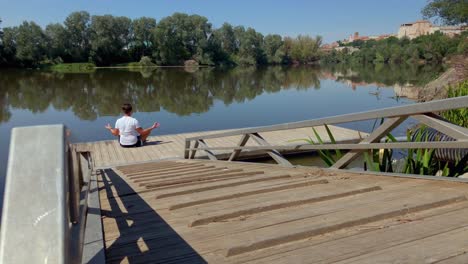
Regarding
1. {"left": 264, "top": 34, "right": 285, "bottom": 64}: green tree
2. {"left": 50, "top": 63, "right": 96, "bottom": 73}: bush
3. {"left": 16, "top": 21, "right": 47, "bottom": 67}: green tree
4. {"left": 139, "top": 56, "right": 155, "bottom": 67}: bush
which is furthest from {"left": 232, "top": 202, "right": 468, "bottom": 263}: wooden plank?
{"left": 264, "top": 34, "right": 285, "bottom": 64}: green tree

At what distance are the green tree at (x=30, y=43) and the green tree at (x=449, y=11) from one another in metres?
46.1

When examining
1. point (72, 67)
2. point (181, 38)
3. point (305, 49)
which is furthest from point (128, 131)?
point (305, 49)

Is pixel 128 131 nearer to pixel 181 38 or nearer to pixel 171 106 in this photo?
pixel 171 106

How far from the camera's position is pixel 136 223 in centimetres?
211

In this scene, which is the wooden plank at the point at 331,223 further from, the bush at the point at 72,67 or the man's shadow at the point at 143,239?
the bush at the point at 72,67

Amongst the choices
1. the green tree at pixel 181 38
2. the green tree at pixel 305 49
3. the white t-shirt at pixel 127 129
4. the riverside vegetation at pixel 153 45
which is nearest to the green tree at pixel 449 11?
the riverside vegetation at pixel 153 45

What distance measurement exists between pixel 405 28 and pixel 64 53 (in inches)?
4801

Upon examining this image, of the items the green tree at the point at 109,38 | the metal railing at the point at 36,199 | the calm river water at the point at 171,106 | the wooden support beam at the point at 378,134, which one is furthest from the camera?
the green tree at the point at 109,38

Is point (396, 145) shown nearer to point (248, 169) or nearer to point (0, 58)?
point (248, 169)

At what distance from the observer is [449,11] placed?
2905 cm

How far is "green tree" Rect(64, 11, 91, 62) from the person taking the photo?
181 ft

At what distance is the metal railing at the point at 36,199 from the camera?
0.72 metres

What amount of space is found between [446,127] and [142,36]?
211 feet

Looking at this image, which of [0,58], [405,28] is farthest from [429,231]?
[405,28]
